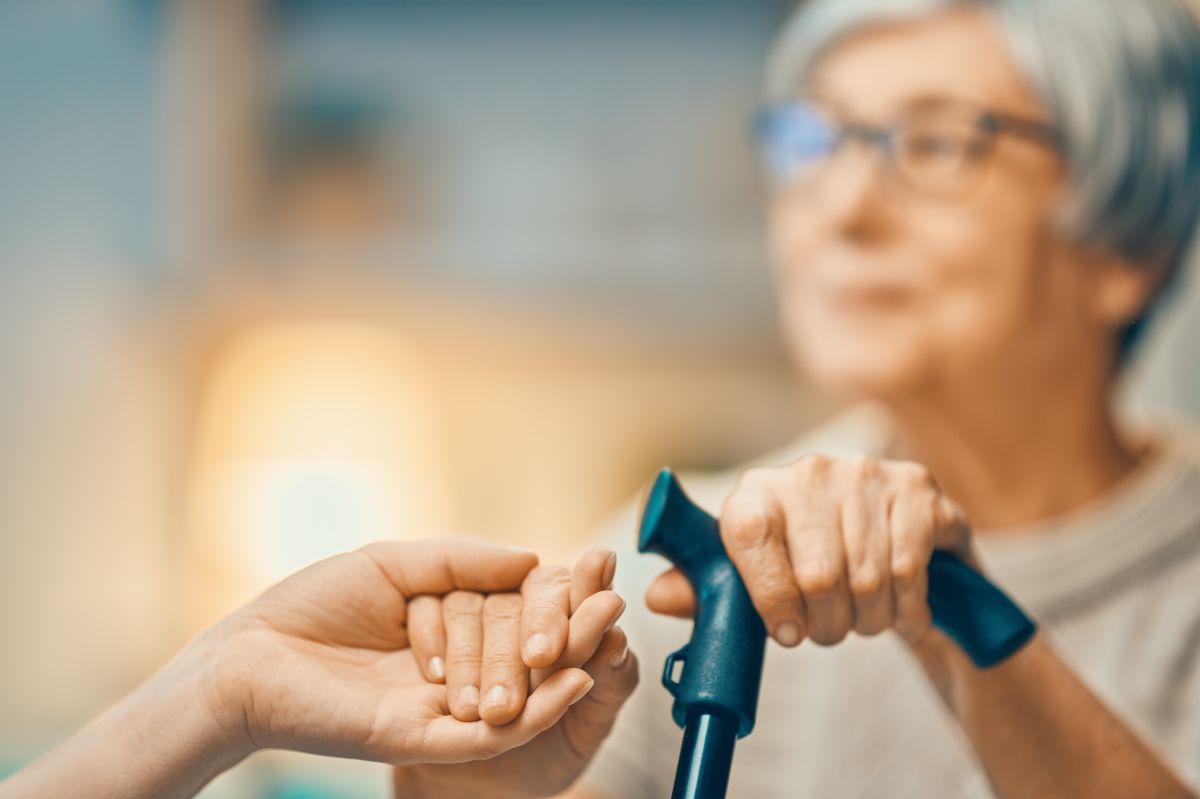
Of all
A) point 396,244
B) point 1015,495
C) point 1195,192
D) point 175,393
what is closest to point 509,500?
point 396,244

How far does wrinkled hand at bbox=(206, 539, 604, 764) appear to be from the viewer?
0.28 metres

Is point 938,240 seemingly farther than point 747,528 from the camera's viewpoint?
Yes

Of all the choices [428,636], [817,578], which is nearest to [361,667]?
[428,636]

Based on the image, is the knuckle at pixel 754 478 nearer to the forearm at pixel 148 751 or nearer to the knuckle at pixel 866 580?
the knuckle at pixel 866 580

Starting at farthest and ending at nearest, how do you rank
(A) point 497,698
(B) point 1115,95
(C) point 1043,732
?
(B) point 1115,95
(C) point 1043,732
(A) point 497,698

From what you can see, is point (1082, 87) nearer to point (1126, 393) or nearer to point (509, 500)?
point (1126, 393)

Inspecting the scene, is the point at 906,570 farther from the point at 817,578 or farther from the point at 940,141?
the point at 940,141

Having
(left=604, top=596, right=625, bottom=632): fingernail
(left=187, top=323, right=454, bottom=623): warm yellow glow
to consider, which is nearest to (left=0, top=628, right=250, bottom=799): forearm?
(left=604, top=596, right=625, bottom=632): fingernail

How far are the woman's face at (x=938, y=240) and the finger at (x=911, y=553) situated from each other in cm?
30

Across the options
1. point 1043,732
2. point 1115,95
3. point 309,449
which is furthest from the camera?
point 309,449

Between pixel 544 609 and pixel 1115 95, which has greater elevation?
pixel 1115 95

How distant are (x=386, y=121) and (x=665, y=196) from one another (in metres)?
0.34

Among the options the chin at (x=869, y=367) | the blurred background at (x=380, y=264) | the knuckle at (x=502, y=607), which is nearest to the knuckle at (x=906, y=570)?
the knuckle at (x=502, y=607)

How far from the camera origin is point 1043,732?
1.26 feet
